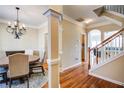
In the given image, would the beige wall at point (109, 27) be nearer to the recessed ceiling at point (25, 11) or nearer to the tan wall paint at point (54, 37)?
the recessed ceiling at point (25, 11)

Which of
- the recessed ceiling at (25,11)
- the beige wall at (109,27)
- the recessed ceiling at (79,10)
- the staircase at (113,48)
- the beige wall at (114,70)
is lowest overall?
the beige wall at (114,70)

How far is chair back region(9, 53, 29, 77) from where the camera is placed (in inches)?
94.6

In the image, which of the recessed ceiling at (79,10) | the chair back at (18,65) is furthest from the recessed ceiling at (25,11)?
the chair back at (18,65)

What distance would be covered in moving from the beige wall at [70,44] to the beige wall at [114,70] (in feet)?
5.61

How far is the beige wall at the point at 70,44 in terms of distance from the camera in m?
4.48

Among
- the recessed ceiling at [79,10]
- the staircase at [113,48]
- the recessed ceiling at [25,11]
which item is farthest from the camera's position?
the recessed ceiling at [79,10]

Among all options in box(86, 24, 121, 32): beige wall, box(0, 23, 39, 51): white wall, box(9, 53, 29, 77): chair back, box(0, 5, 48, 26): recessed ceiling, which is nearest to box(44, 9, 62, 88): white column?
box(9, 53, 29, 77): chair back

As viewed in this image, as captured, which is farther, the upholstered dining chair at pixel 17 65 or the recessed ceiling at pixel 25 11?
the recessed ceiling at pixel 25 11

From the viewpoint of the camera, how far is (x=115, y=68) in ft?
10.0

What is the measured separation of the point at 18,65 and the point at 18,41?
12.5 ft

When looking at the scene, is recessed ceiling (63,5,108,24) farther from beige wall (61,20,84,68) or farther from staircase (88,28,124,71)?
staircase (88,28,124,71)

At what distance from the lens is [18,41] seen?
5902mm
